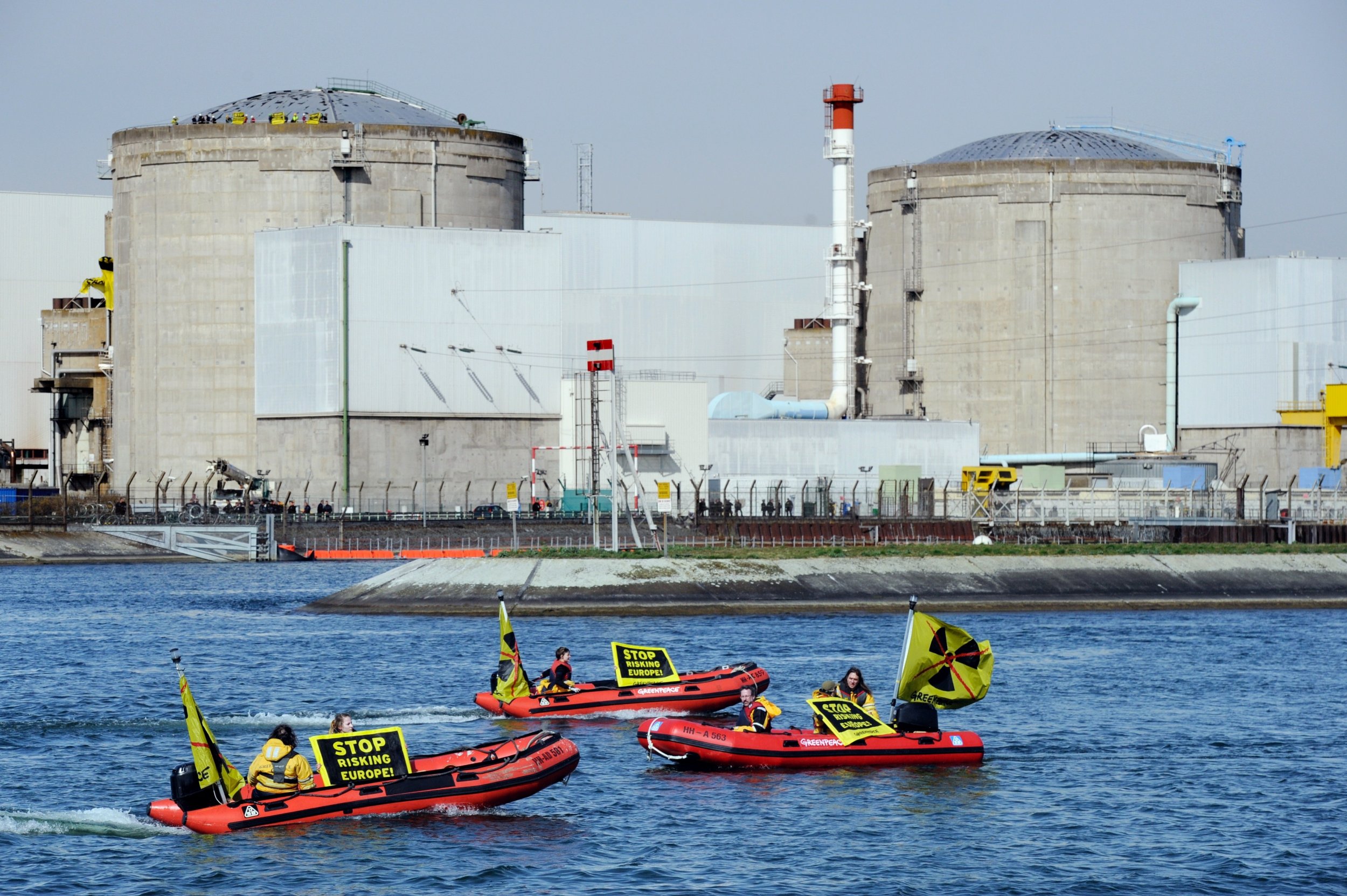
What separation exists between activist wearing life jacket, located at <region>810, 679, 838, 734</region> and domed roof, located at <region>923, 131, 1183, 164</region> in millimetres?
100901

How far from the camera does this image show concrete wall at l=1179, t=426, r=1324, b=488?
414 ft

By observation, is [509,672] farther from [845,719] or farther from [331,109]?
[331,109]

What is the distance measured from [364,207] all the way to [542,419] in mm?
19543

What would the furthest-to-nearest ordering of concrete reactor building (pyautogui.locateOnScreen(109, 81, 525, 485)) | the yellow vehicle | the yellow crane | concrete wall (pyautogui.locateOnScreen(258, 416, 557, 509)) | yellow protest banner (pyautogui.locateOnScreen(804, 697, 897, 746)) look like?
concrete reactor building (pyautogui.locateOnScreen(109, 81, 525, 485)) < concrete wall (pyautogui.locateOnScreen(258, 416, 557, 509)) < the yellow crane < the yellow vehicle < yellow protest banner (pyautogui.locateOnScreen(804, 697, 897, 746))

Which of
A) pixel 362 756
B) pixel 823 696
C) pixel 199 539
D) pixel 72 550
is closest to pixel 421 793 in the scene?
pixel 362 756

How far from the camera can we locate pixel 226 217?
12544 cm

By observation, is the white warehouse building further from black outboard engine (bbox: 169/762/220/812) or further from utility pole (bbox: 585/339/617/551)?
black outboard engine (bbox: 169/762/220/812)

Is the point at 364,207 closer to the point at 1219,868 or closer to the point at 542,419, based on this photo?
the point at 542,419

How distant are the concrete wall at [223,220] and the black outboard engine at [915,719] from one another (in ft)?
304

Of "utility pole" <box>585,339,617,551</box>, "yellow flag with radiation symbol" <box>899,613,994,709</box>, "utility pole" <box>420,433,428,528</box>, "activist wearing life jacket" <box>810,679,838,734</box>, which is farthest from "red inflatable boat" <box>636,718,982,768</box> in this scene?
"utility pole" <box>420,433,428,528</box>

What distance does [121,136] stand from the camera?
12925 cm

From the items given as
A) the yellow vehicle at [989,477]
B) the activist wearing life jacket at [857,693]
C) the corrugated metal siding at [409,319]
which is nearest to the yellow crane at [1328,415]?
the yellow vehicle at [989,477]

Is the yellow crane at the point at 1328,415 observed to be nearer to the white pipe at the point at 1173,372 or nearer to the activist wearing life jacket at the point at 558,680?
the white pipe at the point at 1173,372

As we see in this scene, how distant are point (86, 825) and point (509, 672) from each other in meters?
13.0
